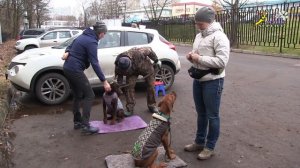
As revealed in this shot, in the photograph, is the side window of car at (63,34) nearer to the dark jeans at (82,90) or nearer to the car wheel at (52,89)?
the car wheel at (52,89)

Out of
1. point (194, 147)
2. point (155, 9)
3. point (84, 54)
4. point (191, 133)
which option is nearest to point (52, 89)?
point (84, 54)


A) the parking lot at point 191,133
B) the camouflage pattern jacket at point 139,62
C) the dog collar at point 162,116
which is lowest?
the parking lot at point 191,133

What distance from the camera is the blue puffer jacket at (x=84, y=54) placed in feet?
17.1

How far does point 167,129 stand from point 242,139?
1615 millimetres

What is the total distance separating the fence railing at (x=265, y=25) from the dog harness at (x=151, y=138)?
12.7 meters

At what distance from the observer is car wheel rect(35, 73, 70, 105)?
24.4 ft

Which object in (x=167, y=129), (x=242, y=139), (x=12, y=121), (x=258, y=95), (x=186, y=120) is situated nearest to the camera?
(x=167, y=129)

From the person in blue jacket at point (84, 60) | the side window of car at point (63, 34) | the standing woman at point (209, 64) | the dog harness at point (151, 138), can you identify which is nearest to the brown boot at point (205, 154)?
the standing woman at point (209, 64)

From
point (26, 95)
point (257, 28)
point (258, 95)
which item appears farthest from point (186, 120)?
point (257, 28)

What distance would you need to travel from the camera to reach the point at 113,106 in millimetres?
5980

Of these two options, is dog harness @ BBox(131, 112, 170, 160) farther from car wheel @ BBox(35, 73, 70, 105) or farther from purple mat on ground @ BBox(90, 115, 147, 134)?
car wheel @ BBox(35, 73, 70, 105)

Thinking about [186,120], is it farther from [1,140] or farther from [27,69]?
[27,69]

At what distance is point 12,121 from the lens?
659 cm

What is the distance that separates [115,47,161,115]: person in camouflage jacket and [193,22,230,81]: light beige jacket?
7.09ft
